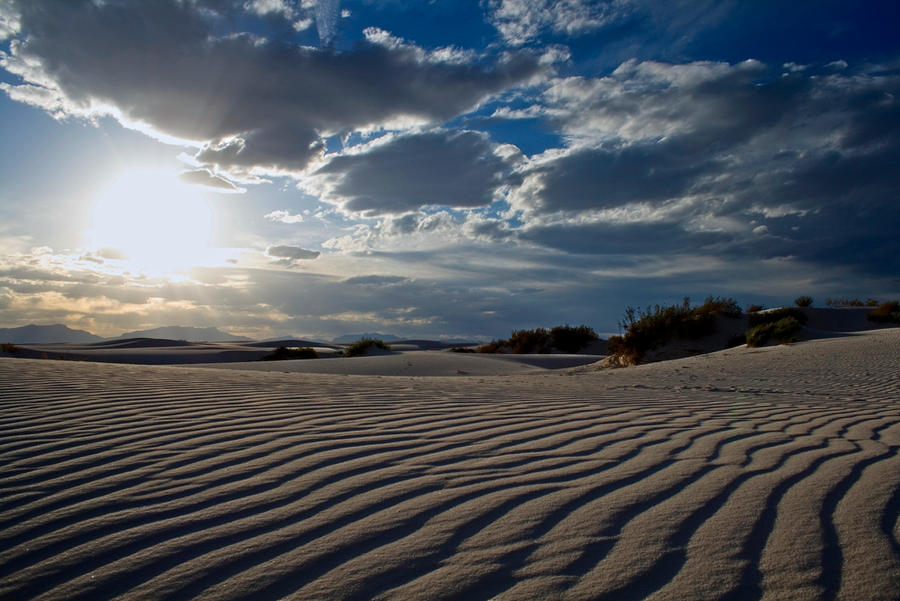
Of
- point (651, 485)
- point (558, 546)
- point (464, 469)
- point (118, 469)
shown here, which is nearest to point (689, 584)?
point (558, 546)

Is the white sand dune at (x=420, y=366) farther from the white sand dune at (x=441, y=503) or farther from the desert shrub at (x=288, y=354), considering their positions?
the white sand dune at (x=441, y=503)

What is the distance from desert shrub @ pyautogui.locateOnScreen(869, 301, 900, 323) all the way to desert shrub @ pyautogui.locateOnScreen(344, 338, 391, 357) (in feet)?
60.5

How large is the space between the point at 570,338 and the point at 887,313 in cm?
1139

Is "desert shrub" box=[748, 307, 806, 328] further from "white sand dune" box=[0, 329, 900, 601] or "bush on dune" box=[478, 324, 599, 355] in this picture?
"white sand dune" box=[0, 329, 900, 601]

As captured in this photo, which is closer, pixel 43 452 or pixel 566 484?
pixel 566 484

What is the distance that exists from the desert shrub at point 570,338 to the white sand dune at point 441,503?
55.1 feet

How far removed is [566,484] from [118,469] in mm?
2274

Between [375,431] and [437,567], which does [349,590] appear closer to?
[437,567]

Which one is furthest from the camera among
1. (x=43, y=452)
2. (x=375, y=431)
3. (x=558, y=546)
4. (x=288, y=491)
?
(x=375, y=431)

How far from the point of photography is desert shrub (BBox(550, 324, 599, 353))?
856 inches

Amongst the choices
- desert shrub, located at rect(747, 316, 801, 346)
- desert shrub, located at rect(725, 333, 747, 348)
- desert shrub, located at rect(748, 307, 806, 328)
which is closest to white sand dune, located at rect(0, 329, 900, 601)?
desert shrub, located at rect(747, 316, 801, 346)

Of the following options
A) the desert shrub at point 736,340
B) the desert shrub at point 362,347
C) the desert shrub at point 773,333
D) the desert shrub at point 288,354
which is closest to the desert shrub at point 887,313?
the desert shrub at point 736,340

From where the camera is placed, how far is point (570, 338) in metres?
21.8

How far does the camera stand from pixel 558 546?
1965 mm
